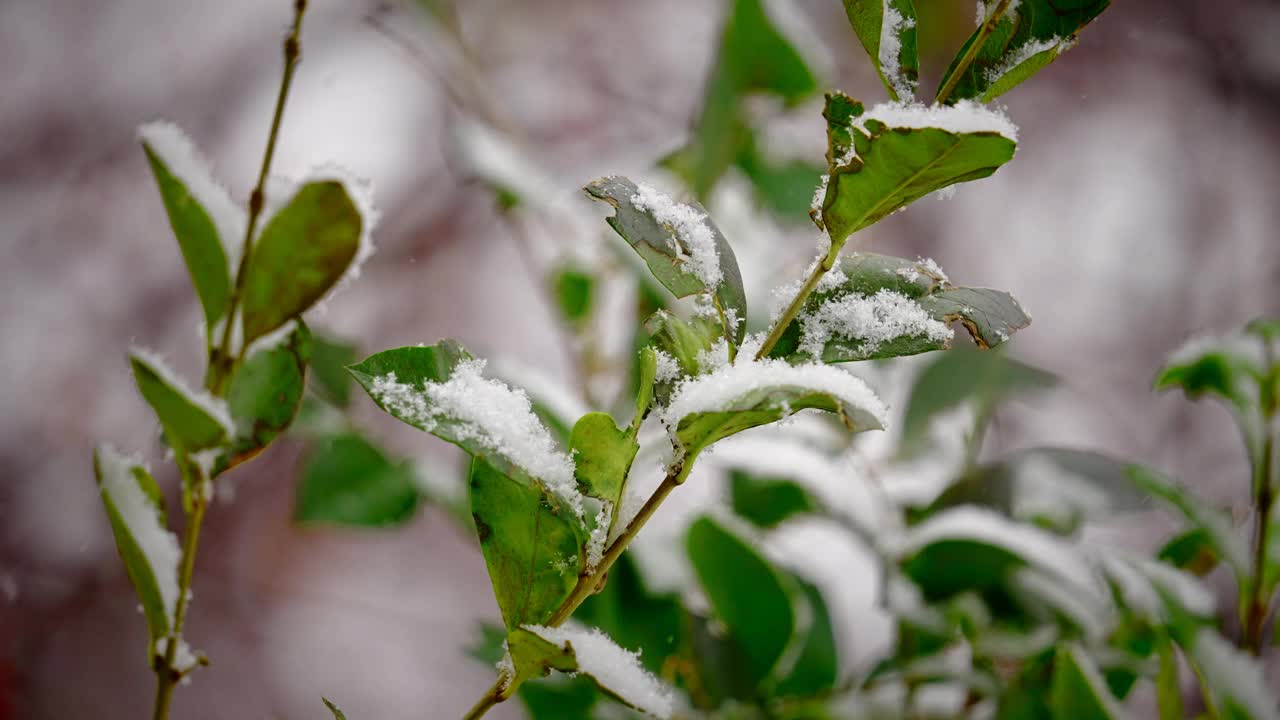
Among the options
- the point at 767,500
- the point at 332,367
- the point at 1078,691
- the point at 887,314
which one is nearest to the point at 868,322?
the point at 887,314

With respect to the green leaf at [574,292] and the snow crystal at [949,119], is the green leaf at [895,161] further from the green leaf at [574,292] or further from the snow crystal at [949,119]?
the green leaf at [574,292]

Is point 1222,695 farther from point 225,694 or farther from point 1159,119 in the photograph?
point 1159,119

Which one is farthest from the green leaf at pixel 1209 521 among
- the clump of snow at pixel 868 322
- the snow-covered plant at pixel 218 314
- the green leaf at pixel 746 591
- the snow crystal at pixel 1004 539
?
the snow-covered plant at pixel 218 314

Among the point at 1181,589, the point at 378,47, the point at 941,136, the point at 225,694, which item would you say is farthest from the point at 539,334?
the point at 941,136

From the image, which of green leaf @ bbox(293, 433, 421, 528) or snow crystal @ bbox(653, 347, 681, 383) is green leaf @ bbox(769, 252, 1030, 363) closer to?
snow crystal @ bbox(653, 347, 681, 383)

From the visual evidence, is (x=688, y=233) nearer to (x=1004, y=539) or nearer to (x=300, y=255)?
(x=300, y=255)
